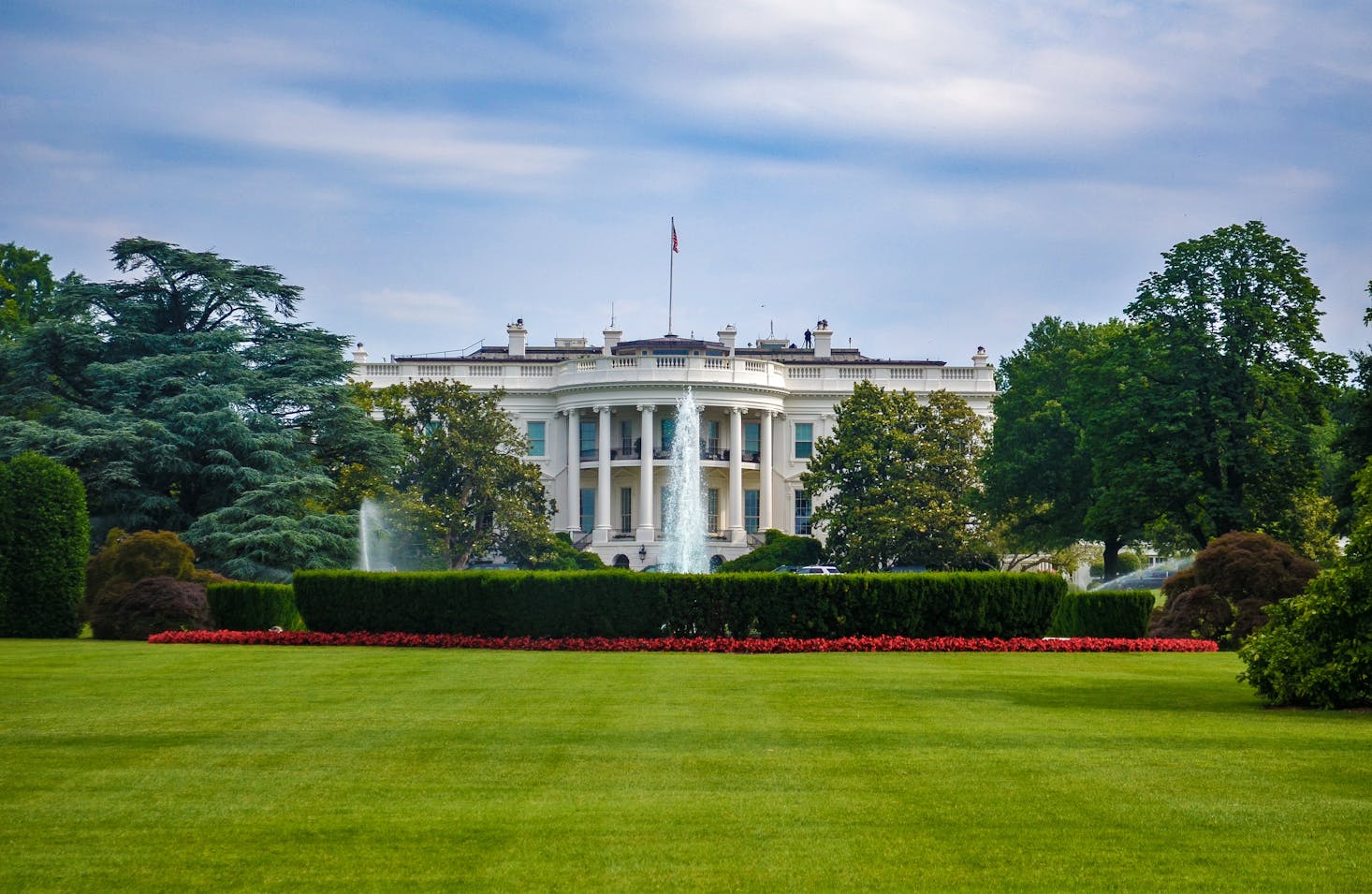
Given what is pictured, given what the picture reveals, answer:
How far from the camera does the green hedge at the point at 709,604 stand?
27781 millimetres

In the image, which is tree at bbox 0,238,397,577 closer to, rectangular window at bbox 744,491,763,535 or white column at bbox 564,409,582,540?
white column at bbox 564,409,582,540

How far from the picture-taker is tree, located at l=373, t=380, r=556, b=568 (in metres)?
60.9

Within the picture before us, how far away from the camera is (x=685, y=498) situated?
69812 mm

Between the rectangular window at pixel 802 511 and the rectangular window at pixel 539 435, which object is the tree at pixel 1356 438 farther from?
the rectangular window at pixel 539 435

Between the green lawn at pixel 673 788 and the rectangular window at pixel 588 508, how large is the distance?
204 feet

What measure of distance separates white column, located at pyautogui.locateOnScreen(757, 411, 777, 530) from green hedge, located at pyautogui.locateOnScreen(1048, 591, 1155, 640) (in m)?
47.2

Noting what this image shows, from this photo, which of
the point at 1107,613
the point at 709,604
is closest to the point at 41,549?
the point at 709,604

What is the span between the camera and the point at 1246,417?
144 ft

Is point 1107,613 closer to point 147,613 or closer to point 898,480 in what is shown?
point 147,613

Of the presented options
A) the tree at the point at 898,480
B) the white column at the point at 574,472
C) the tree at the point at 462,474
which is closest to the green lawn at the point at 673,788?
the tree at the point at 898,480

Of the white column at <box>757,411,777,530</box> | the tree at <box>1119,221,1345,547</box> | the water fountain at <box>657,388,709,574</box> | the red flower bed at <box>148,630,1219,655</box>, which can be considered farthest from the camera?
the white column at <box>757,411,777,530</box>

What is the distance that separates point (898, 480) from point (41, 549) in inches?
1466

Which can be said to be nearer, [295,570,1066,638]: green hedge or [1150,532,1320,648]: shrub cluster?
[295,570,1066,638]: green hedge

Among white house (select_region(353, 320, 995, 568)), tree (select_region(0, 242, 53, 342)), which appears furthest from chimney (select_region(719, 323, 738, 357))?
tree (select_region(0, 242, 53, 342))
